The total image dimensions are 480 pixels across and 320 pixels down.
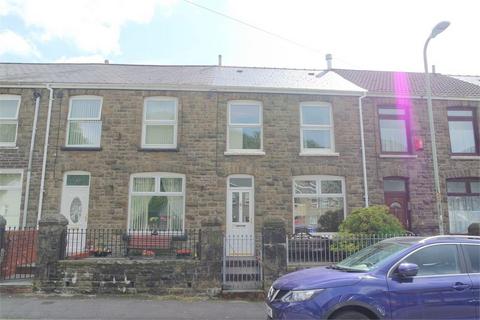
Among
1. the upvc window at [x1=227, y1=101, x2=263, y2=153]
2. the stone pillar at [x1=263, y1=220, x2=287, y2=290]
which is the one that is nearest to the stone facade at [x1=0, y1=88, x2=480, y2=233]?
the upvc window at [x1=227, y1=101, x2=263, y2=153]

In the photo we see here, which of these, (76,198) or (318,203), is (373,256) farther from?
(76,198)

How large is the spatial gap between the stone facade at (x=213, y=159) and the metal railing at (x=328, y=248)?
3.24m

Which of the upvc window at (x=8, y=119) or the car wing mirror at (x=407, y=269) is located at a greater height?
the upvc window at (x=8, y=119)

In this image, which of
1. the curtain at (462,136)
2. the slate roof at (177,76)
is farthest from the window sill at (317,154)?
the curtain at (462,136)

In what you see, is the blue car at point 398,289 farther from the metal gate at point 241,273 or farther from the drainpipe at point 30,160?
the drainpipe at point 30,160

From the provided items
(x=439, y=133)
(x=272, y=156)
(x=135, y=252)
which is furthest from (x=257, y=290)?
(x=439, y=133)

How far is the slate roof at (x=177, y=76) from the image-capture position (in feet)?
49.0

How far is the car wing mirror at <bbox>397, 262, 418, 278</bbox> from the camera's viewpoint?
5.11 m

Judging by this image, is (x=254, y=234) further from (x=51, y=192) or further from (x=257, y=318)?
(x=51, y=192)

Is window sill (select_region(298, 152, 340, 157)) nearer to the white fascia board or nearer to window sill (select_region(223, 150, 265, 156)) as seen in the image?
window sill (select_region(223, 150, 265, 156))

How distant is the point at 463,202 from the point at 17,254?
604 inches

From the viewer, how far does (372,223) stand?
1070 centimetres

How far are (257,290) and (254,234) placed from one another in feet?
15.3

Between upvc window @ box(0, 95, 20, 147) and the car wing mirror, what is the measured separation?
13.8 metres
